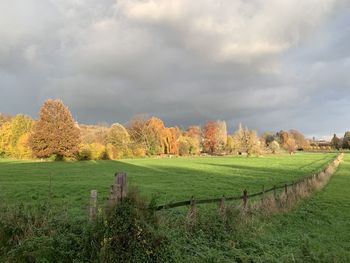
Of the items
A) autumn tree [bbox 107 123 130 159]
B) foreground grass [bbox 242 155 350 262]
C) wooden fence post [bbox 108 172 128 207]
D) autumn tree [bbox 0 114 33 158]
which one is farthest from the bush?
autumn tree [bbox 0 114 33 158]

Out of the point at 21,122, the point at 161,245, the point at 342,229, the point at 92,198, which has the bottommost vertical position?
the point at 342,229

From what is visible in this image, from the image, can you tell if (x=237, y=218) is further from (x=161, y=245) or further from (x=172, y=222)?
(x=161, y=245)

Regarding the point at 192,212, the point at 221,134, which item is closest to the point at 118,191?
the point at 192,212

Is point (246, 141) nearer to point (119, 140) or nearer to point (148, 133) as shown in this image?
point (148, 133)

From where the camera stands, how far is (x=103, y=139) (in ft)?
413

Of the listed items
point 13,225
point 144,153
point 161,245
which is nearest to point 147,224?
point 161,245

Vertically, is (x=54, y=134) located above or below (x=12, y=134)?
below

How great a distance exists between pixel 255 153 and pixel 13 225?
147 meters

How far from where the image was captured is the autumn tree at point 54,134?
92438 mm

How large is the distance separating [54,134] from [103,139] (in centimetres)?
3365

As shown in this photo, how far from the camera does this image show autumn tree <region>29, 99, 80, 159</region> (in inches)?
3639

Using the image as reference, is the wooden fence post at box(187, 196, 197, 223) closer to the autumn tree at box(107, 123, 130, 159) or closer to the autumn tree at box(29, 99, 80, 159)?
the autumn tree at box(29, 99, 80, 159)

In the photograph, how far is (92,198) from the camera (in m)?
10.1

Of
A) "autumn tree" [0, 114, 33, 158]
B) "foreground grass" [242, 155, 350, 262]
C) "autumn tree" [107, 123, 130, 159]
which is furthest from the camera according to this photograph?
"autumn tree" [0, 114, 33, 158]
